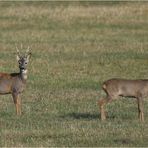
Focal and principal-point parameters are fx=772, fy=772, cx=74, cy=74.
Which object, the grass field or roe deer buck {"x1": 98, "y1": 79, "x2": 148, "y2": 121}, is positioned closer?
the grass field

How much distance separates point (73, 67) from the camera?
2616 cm

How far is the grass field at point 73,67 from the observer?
47.4ft

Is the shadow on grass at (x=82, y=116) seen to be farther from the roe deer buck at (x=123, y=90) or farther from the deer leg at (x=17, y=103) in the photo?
the deer leg at (x=17, y=103)

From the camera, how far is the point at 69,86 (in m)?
22.6

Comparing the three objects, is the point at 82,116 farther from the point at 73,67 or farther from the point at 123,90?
the point at 73,67

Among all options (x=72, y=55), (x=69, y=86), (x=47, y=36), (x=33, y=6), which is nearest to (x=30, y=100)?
(x=69, y=86)

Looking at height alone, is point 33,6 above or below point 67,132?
above

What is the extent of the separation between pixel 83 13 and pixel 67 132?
2815cm

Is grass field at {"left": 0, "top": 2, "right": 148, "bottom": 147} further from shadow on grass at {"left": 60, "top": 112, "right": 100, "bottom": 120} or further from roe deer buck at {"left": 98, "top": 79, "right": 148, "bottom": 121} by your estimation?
roe deer buck at {"left": 98, "top": 79, "right": 148, "bottom": 121}

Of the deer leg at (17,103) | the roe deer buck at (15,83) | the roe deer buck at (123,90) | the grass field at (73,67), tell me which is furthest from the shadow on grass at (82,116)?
the roe deer buck at (15,83)

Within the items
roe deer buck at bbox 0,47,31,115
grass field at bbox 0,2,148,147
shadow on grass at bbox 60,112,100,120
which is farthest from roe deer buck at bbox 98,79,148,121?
roe deer buck at bbox 0,47,31,115

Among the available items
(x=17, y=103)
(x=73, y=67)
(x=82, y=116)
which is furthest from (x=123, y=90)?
(x=73, y=67)

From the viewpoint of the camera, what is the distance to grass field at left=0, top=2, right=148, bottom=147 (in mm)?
14438

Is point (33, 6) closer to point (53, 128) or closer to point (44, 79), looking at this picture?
point (44, 79)
